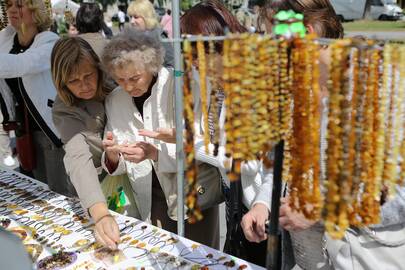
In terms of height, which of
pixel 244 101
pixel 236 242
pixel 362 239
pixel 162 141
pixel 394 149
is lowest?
pixel 236 242

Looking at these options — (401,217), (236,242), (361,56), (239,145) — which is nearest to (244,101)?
(239,145)

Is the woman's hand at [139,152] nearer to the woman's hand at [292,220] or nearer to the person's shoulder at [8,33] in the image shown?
the woman's hand at [292,220]

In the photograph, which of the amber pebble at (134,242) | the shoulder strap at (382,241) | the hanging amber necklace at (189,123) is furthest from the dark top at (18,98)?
the shoulder strap at (382,241)

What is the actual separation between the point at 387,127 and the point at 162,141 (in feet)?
3.16

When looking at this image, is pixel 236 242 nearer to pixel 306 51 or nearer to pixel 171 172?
pixel 171 172

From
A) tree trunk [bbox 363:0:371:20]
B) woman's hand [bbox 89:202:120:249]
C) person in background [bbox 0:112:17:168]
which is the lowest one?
person in background [bbox 0:112:17:168]

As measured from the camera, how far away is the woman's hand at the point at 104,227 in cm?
151

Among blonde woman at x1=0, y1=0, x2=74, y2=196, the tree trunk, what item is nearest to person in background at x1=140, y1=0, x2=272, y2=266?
blonde woman at x1=0, y1=0, x2=74, y2=196

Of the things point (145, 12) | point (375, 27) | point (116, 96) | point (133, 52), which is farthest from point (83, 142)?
point (375, 27)

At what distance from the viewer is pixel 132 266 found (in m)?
1.40

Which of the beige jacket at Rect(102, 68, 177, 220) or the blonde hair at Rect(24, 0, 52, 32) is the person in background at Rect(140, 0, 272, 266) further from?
the blonde hair at Rect(24, 0, 52, 32)

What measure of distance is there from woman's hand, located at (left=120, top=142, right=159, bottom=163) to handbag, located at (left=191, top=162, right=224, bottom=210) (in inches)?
7.6

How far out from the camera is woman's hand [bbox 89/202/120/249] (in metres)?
1.51

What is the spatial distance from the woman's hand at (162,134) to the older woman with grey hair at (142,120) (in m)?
0.07
